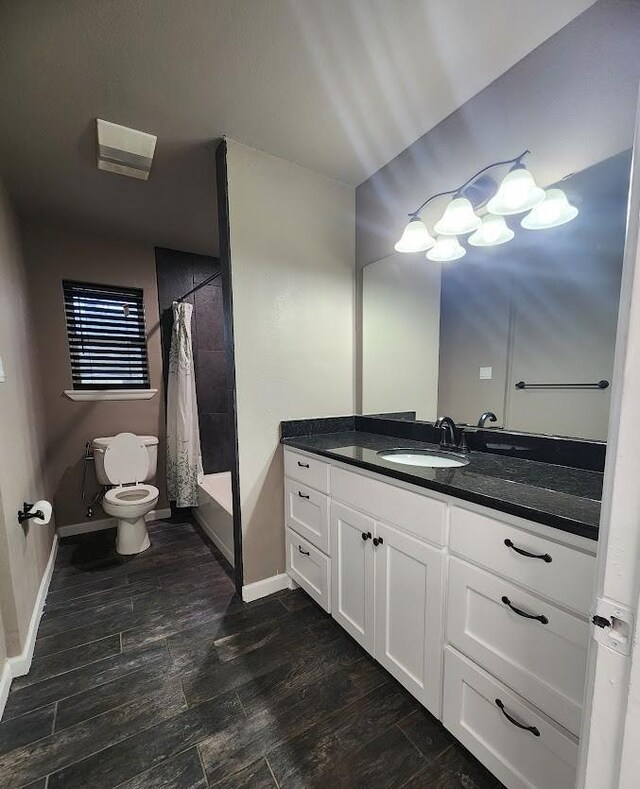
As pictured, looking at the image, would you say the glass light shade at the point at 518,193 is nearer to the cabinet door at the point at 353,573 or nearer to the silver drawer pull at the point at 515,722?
the cabinet door at the point at 353,573

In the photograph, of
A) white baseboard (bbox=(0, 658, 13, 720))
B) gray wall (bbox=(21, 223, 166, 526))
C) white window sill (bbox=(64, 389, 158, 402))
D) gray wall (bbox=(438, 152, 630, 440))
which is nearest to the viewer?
gray wall (bbox=(438, 152, 630, 440))

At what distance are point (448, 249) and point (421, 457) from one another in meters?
1.02

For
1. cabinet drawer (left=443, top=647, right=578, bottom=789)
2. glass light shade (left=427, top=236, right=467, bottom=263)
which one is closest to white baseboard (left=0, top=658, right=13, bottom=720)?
cabinet drawer (left=443, top=647, right=578, bottom=789)

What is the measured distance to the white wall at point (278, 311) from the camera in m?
1.74

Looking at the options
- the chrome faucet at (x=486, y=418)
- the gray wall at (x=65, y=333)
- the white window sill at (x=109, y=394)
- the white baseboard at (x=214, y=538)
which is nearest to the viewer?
the chrome faucet at (x=486, y=418)

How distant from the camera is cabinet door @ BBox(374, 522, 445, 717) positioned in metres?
1.08

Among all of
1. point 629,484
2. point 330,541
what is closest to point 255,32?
point 629,484

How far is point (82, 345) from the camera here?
2609 mm

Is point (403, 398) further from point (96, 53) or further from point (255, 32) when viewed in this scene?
point (96, 53)

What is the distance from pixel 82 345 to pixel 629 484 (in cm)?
318

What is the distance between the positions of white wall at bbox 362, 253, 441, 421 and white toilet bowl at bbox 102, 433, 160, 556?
1.67 m

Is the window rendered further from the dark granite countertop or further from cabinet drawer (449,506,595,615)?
cabinet drawer (449,506,595,615)

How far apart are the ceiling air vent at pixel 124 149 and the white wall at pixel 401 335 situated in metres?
1.27

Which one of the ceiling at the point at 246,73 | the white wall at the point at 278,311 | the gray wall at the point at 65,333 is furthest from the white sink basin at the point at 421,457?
the gray wall at the point at 65,333
